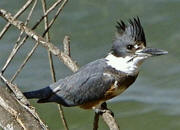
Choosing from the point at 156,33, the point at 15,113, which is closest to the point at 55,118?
the point at 156,33

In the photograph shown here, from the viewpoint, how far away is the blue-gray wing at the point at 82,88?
500 centimetres

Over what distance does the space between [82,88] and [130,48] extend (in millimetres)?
516

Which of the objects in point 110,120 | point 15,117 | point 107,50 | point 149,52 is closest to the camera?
point 15,117

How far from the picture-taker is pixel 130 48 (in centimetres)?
488

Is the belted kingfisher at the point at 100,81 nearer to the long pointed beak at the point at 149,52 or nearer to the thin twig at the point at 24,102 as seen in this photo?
the long pointed beak at the point at 149,52

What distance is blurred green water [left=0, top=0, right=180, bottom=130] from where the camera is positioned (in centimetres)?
749

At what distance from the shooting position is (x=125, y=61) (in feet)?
16.3

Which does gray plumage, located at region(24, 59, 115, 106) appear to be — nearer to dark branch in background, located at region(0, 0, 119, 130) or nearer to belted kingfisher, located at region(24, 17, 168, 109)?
belted kingfisher, located at region(24, 17, 168, 109)

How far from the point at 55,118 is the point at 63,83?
250 centimetres

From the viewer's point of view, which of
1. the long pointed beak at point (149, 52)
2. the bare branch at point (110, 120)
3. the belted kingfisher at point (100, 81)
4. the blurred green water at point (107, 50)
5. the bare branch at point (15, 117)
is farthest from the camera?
the blurred green water at point (107, 50)

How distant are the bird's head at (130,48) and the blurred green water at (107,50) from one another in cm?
243

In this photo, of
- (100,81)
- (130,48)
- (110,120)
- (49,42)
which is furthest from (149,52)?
(49,42)

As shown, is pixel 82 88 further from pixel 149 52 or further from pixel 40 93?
pixel 149 52

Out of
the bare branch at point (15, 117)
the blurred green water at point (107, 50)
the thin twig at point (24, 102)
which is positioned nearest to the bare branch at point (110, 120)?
the thin twig at point (24, 102)
